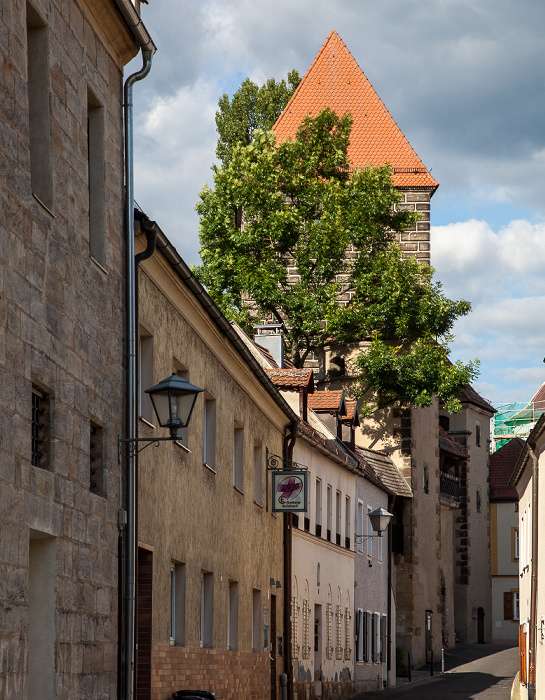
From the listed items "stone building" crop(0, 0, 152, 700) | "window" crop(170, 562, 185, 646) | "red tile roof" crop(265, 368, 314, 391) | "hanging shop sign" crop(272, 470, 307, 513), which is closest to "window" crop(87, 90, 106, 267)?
"stone building" crop(0, 0, 152, 700)

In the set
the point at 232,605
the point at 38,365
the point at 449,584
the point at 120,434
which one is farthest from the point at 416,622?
the point at 38,365

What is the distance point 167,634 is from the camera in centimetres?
1274

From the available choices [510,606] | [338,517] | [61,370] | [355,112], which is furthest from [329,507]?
[510,606]

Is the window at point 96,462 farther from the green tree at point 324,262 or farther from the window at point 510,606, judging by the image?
the window at point 510,606

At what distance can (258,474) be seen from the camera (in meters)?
19.8

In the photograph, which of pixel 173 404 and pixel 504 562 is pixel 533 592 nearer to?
pixel 173 404

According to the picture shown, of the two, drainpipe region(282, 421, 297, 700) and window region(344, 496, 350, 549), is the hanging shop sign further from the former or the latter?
window region(344, 496, 350, 549)

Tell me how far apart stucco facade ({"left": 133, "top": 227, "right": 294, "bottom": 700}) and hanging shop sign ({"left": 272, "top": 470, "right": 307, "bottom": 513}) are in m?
0.27

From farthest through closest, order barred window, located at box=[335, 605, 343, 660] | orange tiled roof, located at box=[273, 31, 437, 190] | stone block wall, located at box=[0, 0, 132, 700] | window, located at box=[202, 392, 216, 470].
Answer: orange tiled roof, located at box=[273, 31, 437, 190]
barred window, located at box=[335, 605, 343, 660]
window, located at box=[202, 392, 216, 470]
stone block wall, located at box=[0, 0, 132, 700]

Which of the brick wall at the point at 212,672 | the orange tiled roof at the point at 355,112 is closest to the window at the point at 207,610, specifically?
the brick wall at the point at 212,672

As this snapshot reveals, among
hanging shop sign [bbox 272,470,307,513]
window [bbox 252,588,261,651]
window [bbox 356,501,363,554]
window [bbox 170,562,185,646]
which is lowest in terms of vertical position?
window [bbox 252,588,261,651]

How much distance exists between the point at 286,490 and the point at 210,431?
4.46 meters

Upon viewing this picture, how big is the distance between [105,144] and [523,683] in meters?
19.9

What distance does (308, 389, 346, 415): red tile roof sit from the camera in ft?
99.2
